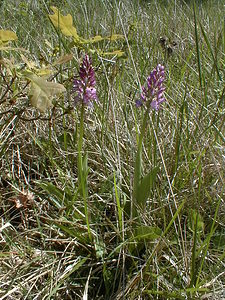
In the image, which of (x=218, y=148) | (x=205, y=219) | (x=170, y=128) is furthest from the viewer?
(x=170, y=128)

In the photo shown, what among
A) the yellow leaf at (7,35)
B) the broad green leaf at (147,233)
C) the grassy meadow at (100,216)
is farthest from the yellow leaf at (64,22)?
the broad green leaf at (147,233)

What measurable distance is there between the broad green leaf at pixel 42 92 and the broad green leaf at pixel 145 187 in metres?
0.37

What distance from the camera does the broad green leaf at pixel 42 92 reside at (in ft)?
2.58

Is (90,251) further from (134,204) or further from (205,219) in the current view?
(205,219)

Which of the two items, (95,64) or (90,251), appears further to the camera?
(95,64)

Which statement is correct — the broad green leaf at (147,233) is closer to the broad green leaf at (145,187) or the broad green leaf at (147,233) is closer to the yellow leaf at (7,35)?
the broad green leaf at (145,187)

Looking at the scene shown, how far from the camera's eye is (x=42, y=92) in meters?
0.80

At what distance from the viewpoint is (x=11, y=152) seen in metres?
1.33

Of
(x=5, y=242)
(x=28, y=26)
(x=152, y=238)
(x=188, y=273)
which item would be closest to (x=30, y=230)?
(x=5, y=242)

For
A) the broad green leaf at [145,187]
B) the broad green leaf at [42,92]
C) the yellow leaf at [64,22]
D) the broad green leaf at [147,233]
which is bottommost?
the broad green leaf at [147,233]

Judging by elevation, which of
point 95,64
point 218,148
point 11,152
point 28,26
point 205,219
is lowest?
point 205,219

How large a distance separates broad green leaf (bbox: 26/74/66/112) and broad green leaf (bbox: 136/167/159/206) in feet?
1.21

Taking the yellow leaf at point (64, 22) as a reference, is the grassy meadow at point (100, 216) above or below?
below

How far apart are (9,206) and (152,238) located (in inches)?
18.8
